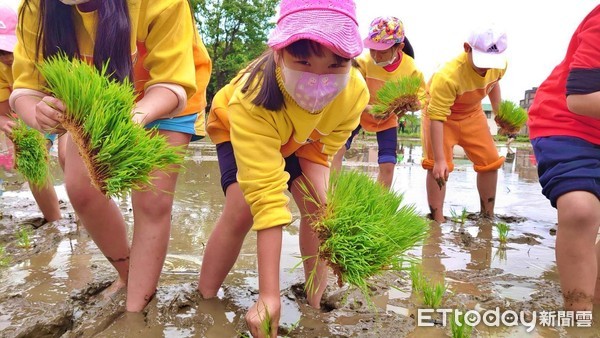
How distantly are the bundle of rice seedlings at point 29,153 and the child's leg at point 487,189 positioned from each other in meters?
3.50

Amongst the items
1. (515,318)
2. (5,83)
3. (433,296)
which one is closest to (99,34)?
(5,83)

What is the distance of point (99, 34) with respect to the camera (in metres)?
1.78

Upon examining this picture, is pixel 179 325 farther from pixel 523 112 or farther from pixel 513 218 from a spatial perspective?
pixel 523 112

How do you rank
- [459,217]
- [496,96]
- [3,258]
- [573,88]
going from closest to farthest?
[573,88] < [3,258] < [459,217] < [496,96]

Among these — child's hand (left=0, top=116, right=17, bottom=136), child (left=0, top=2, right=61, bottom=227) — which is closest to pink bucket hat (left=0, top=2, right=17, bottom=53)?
child (left=0, top=2, right=61, bottom=227)

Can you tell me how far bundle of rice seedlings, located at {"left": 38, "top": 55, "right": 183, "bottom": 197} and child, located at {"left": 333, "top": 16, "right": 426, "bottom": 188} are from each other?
315 cm

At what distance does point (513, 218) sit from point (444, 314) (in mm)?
2778

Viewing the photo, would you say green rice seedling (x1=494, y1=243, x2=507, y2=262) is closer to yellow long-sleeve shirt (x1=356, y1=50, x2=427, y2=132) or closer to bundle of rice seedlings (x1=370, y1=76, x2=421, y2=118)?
bundle of rice seedlings (x1=370, y1=76, x2=421, y2=118)

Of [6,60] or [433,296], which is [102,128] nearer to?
[433,296]

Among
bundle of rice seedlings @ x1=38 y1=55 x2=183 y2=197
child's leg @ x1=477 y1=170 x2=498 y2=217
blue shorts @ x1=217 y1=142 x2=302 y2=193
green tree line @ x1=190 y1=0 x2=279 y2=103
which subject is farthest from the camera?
green tree line @ x1=190 y1=0 x2=279 y2=103

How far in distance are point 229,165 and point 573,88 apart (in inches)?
58.2

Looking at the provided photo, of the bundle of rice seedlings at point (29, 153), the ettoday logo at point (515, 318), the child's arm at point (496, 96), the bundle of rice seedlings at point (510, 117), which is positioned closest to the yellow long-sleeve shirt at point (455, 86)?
the child's arm at point (496, 96)

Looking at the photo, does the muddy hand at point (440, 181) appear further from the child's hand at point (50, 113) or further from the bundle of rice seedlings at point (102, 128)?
the child's hand at point (50, 113)

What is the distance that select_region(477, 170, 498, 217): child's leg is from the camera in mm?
4379
